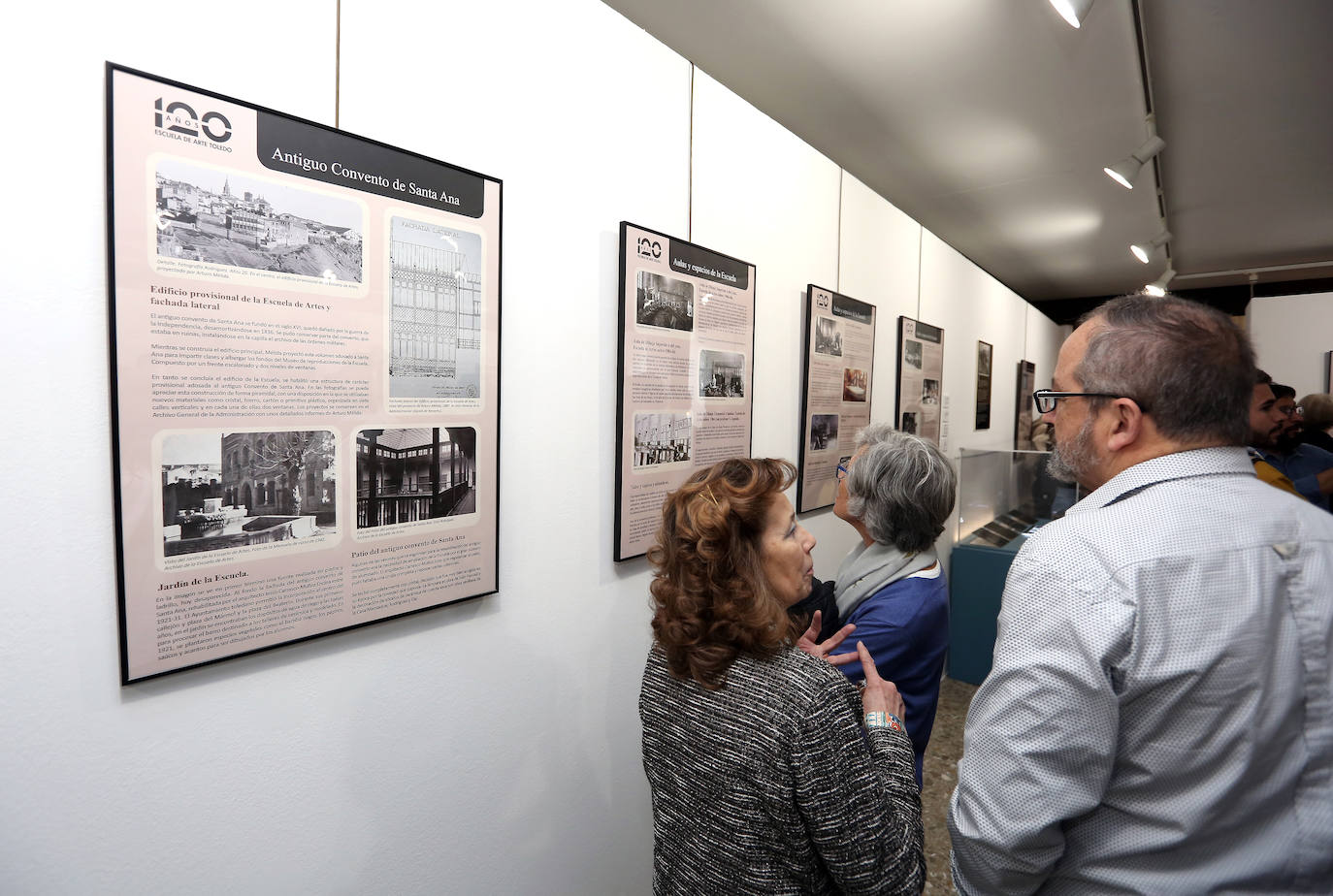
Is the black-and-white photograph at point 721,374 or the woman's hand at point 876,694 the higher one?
the black-and-white photograph at point 721,374

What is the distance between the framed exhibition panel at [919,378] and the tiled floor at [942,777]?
5.49 ft

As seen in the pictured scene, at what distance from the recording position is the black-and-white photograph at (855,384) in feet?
10.7

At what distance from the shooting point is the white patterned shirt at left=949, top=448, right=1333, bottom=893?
0.97 m

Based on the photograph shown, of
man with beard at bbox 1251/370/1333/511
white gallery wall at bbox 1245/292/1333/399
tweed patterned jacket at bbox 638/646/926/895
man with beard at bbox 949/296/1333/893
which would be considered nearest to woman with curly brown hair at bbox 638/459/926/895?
tweed patterned jacket at bbox 638/646/926/895

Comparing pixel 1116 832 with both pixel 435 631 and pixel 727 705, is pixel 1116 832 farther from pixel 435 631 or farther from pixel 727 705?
pixel 435 631

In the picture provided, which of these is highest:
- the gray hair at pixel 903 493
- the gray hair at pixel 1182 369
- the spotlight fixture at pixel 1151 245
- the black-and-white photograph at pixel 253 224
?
the spotlight fixture at pixel 1151 245

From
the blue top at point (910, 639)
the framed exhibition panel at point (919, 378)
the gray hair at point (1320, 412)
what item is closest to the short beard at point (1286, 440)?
the gray hair at point (1320, 412)

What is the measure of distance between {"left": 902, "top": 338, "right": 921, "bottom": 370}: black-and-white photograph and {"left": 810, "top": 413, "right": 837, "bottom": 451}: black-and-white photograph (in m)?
1.07

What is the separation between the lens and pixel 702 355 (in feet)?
7.36

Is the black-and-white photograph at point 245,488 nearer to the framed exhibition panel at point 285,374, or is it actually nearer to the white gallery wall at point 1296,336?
the framed exhibition panel at point 285,374

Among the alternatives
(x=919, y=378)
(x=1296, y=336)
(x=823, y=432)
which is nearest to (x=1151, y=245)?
(x=1296, y=336)

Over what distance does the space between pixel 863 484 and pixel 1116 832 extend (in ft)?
A: 3.30

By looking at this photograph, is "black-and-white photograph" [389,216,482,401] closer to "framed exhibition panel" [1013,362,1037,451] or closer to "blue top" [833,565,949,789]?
"blue top" [833,565,949,789]

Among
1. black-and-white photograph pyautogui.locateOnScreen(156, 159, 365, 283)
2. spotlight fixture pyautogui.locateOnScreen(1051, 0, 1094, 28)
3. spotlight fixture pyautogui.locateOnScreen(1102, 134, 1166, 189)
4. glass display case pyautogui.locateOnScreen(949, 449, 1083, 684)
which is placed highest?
spotlight fixture pyautogui.locateOnScreen(1102, 134, 1166, 189)
